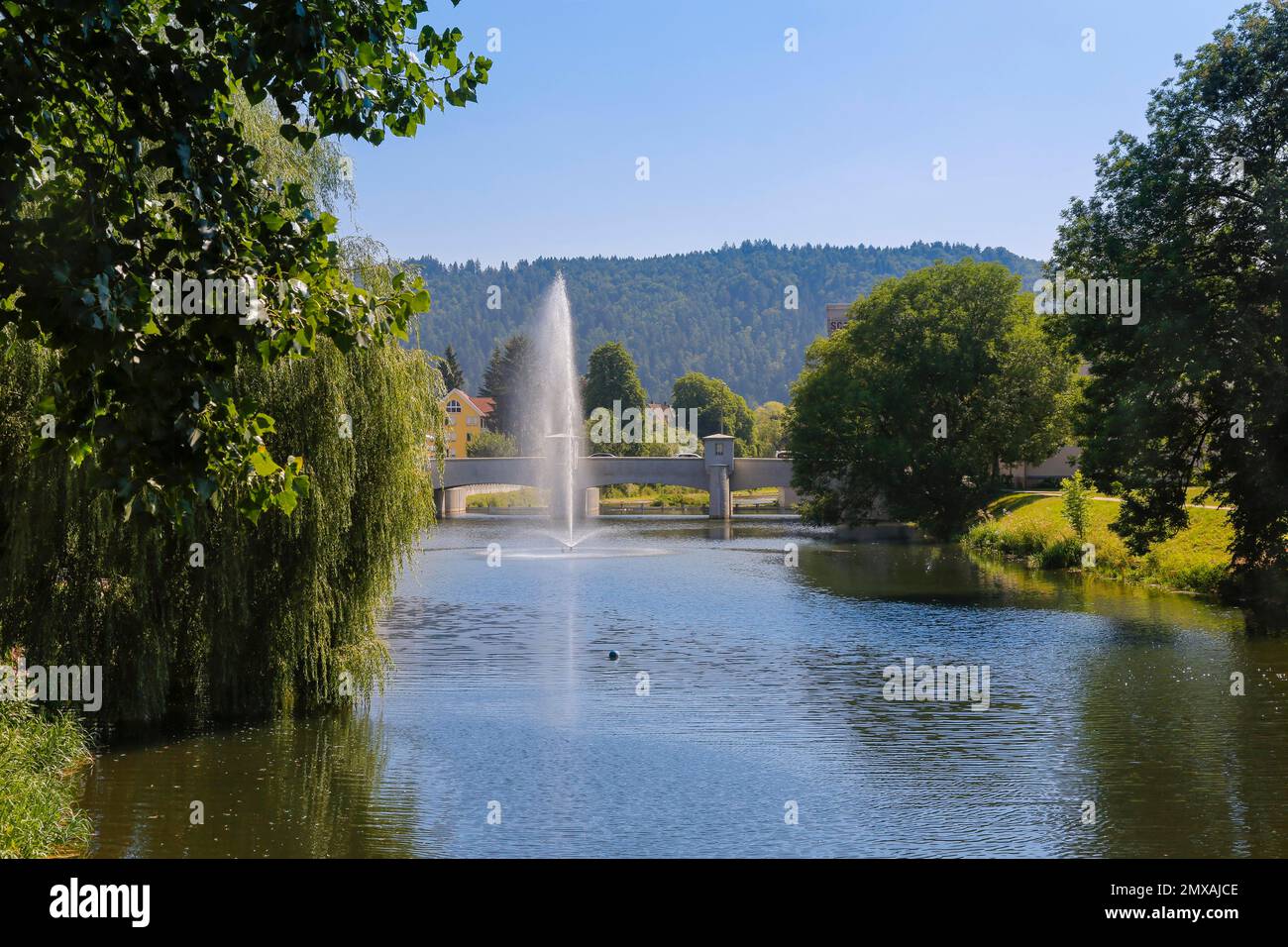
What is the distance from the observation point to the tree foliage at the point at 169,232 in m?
6.97

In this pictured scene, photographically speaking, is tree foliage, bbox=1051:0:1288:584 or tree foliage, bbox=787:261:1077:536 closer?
tree foliage, bbox=1051:0:1288:584

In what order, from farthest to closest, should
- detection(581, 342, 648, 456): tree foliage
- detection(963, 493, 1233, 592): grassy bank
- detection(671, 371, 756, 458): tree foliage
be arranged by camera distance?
detection(671, 371, 756, 458): tree foliage → detection(581, 342, 648, 456): tree foliage → detection(963, 493, 1233, 592): grassy bank

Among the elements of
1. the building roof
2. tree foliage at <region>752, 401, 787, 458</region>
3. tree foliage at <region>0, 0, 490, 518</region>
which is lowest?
tree foliage at <region>0, 0, 490, 518</region>

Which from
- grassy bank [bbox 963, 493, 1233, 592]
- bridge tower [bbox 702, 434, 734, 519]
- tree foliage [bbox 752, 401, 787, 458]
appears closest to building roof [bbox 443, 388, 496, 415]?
tree foliage [bbox 752, 401, 787, 458]

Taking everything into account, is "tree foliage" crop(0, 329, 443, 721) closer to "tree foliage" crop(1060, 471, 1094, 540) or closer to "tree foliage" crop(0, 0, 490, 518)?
"tree foliage" crop(0, 0, 490, 518)

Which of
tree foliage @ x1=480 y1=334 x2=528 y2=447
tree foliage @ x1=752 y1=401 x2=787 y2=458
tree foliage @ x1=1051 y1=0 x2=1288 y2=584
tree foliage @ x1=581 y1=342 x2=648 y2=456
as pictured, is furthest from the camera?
tree foliage @ x1=480 y1=334 x2=528 y2=447

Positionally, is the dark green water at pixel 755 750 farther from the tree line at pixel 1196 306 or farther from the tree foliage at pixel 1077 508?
the tree foliage at pixel 1077 508

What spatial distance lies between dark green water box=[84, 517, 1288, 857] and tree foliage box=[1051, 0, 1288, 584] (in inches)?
146

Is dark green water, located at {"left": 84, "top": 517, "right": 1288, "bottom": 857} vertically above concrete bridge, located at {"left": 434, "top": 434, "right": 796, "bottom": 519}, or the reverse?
concrete bridge, located at {"left": 434, "top": 434, "right": 796, "bottom": 519}

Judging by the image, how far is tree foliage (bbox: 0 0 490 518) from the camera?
6969mm

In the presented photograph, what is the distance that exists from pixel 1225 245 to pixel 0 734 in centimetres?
2809

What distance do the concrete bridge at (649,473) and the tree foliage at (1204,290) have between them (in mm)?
56044

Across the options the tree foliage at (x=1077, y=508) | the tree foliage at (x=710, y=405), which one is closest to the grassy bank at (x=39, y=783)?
the tree foliage at (x=1077, y=508)

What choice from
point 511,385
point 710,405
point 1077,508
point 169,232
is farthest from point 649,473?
point 169,232
